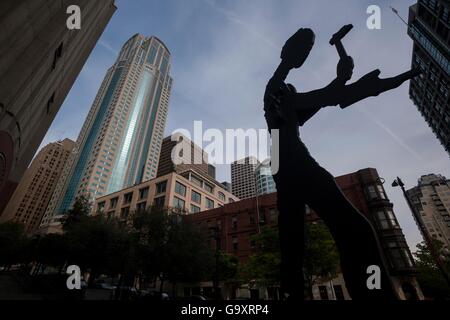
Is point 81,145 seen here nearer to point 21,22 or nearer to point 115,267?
point 115,267

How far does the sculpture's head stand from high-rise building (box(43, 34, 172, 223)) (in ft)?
327

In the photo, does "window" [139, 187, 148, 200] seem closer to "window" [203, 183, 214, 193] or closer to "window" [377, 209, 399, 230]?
"window" [203, 183, 214, 193]

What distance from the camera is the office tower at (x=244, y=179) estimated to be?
517 feet

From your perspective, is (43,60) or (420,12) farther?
(420,12)

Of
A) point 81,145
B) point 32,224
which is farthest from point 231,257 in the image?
point 32,224

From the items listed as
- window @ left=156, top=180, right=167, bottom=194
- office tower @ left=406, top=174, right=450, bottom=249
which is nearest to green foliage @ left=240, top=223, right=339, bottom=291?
window @ left=156, top=180, right=167, bottom=194

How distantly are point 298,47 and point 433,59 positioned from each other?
64021 mm

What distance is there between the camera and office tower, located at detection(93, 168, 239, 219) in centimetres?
4934

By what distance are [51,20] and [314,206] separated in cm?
1079

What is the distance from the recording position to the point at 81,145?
378 ft

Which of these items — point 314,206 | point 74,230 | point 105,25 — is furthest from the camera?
point 74,230

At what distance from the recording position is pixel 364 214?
28031 mm

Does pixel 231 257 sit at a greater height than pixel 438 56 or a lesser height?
lesser
